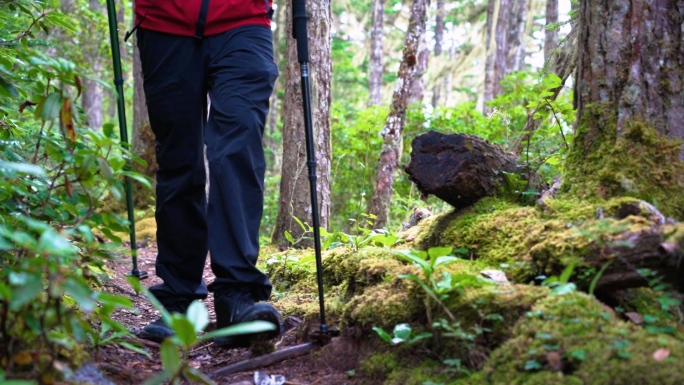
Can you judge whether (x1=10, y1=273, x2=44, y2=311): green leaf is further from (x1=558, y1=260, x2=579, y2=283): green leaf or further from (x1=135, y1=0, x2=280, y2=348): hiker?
(x1=558, y1=260, x2=579, y2=283): green leaf

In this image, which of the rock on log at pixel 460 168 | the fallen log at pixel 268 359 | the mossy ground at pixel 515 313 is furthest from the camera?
the rock on log at pixel 460 168

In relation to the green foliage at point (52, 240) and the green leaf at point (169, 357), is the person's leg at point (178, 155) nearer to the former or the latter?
the green foliage at point (52, 240)

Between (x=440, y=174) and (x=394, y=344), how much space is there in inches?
48.1

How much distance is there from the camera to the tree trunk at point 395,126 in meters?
8.91

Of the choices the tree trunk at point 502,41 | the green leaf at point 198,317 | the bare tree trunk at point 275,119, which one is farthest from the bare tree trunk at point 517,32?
the green leaf at point 198,317

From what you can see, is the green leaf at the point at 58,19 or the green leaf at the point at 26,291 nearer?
the green leaf at the point at 26,291

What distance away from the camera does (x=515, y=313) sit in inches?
94.7

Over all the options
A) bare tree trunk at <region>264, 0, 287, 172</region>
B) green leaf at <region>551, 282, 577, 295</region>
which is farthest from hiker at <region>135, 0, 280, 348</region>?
bare tree trunk at <region>264, 0, 287, 172</region>

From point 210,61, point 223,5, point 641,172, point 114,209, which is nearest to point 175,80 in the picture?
point 210,61

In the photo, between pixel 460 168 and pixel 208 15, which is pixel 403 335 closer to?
pixel 460 168

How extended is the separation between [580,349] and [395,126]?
276 inches

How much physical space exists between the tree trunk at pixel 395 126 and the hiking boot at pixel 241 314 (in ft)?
18.9

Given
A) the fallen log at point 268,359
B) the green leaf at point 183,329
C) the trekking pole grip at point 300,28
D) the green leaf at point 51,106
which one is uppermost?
the trekking pole grip at point 300,28

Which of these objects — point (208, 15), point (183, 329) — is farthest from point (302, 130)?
point (183, 329)
